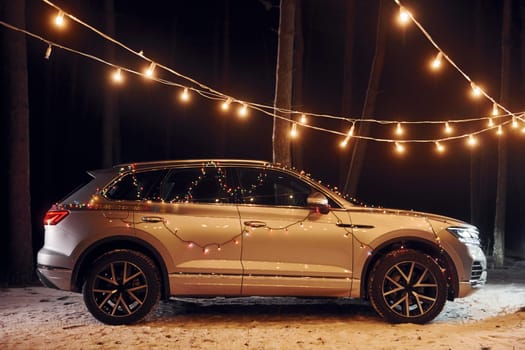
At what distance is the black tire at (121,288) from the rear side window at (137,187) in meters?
0.66

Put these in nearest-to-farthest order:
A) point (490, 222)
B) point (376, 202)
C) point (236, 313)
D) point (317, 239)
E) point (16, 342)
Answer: point (16, 342) < point (317, 239) < point (236, 313) < point (490, 222) < point (376, 202)

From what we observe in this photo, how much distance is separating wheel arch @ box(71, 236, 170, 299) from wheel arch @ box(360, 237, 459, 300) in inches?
90.6

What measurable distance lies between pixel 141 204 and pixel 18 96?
4.86 metres

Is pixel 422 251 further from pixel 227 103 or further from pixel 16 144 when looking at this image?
pixel 16 144

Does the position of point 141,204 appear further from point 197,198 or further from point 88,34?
point 88,34

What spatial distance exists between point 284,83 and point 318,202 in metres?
4.33

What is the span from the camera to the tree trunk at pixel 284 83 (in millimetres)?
10258

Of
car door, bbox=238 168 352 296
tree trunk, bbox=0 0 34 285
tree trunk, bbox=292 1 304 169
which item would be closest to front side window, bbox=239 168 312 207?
car door, bbox=238 168 352 296

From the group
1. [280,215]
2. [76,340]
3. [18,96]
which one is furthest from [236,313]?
[18,96]

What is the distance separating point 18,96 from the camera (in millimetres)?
10047

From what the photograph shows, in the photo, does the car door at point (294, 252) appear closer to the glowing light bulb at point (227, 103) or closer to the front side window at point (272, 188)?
the front side window at point (272, 188)

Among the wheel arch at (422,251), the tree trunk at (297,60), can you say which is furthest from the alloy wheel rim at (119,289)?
the tree trunk at (297,60)

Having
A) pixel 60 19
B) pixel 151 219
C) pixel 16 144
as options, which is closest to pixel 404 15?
pixel 151 219

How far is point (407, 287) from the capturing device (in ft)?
21.7
